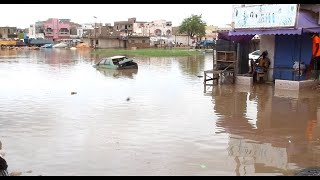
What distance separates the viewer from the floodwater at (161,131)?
6715 mm

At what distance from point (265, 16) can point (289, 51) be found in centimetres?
198

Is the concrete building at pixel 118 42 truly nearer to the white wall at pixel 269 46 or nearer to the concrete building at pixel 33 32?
the concrete building at pixel 33 32

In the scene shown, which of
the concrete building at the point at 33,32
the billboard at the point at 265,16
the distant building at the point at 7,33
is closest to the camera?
the billboard at the point at 265,16

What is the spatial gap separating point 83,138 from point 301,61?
Answer: 10.8 m

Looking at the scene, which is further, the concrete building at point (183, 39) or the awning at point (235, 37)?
the concrete building at point (183, 39)

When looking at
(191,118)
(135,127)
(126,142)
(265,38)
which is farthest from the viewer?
(265,38)

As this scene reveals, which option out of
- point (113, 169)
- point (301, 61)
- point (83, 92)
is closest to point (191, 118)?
point (113, 169)

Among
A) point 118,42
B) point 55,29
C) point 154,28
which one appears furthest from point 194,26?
point 55,29

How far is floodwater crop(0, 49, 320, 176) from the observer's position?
6715mm

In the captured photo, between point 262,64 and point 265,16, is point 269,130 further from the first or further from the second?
point 262,64

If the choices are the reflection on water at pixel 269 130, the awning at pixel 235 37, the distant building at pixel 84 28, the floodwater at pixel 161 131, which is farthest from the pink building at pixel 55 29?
the reflection on water at pixel 269 130

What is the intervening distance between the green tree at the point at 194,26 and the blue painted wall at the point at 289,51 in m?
60.7

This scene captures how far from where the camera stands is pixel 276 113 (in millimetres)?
11078

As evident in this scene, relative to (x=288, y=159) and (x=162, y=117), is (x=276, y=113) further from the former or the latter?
(x=288, y=159)
